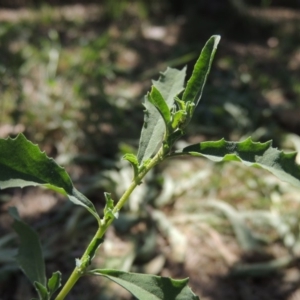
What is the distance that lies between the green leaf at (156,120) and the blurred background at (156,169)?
3.44 feet

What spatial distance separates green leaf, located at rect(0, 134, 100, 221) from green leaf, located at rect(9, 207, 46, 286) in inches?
11.3

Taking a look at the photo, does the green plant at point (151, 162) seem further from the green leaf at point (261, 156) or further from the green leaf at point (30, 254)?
the green leaf at point (30, 254)

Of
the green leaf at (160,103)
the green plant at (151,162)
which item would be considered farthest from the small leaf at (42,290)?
the green leaf at (160,103)

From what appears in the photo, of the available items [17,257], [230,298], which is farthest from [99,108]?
[17,257]

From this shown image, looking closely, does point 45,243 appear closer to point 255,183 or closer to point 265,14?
point 255,183

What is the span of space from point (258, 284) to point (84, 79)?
5.61 feet

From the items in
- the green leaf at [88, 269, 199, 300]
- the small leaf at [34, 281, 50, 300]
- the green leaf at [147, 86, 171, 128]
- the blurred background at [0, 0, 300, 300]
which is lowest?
the blurred background at [0, 0, 300, 300]

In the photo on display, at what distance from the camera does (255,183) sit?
273 cm

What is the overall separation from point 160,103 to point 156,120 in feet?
0.45

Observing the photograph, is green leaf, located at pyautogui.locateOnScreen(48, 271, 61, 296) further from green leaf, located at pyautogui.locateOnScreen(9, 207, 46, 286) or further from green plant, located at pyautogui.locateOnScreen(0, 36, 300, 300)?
green leaf, located at pyautogui.locateOnScreen(9, 207, 46, 286)

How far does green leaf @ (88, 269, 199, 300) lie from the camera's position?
1022 millimetres

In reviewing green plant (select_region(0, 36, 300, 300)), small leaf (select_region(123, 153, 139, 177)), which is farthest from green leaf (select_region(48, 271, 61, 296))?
small leaf (select_region(123, 153, 139, 177))

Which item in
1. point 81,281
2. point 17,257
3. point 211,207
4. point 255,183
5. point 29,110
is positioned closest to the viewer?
point 17,257

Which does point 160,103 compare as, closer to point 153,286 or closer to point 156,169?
point 153,286
